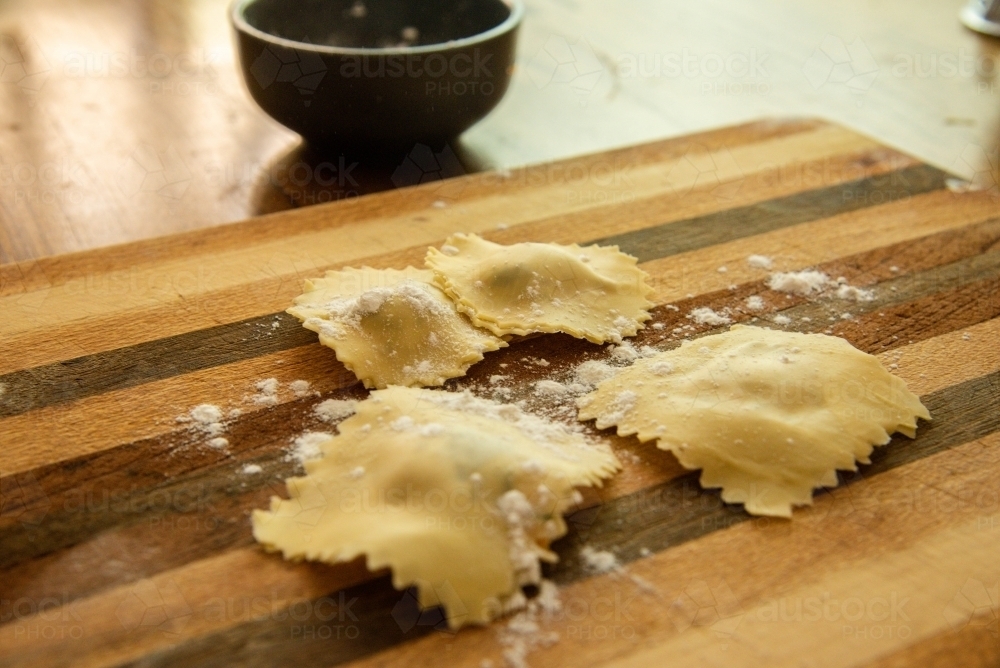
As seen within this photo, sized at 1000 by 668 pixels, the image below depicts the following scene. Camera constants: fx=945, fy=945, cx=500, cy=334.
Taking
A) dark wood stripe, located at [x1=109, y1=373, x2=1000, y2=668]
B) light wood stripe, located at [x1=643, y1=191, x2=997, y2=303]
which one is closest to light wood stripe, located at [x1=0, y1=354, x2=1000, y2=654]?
dark wood stripe, located at [x1=109, y1=373, x2=1000, y2=668]

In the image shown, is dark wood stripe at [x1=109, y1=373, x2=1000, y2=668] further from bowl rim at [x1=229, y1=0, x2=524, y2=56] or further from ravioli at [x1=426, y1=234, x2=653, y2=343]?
bowl rim at [x1=229, y1=0, x2=524, y2=56]

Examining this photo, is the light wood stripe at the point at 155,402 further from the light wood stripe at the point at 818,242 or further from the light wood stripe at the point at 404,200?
the light wood stripe at the point at 404,200

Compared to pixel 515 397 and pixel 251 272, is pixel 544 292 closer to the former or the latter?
pixel 515 397

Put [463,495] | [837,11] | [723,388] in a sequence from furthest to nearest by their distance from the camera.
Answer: [837,11], [723,388], [463,495]

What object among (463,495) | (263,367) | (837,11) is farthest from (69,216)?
(837,11)

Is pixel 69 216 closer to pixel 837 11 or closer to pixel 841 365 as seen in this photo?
pixel 841 365

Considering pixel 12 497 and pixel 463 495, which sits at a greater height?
pixel 463 495

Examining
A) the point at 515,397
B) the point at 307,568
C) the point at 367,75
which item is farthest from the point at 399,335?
the point at 367,75
